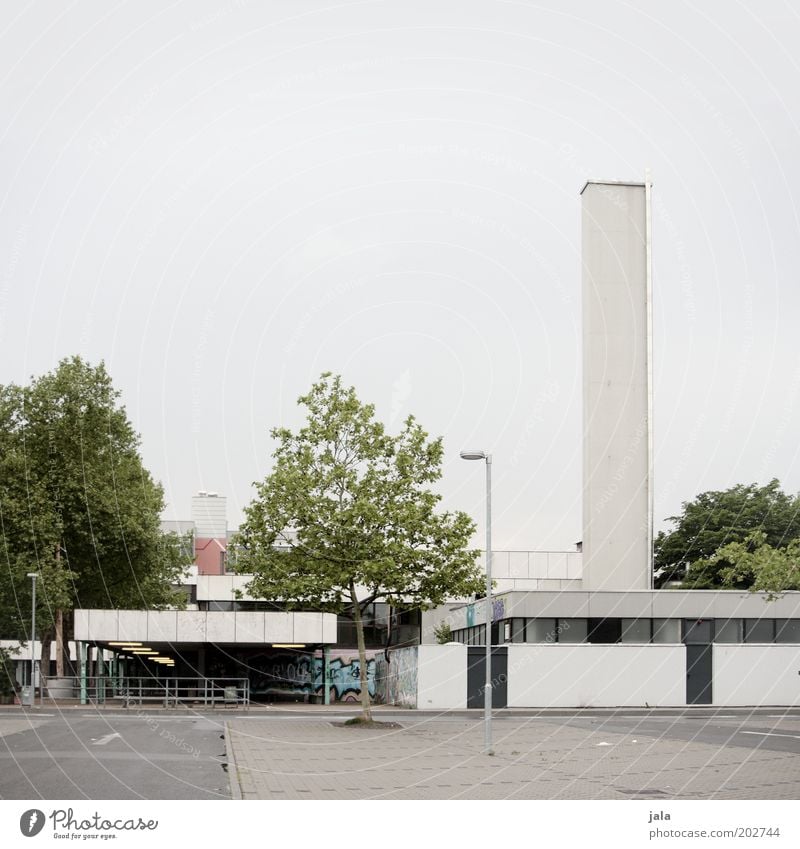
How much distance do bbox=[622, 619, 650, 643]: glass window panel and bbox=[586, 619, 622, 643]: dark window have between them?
20cm

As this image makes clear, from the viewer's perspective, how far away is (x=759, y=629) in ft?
171

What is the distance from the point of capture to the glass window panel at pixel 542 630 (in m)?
50.2

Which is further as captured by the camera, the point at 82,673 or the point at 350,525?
the point at 82,673

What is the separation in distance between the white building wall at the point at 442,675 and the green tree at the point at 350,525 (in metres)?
16.5

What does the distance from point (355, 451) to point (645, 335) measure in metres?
22.8

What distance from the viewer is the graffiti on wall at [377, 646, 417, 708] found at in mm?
50594

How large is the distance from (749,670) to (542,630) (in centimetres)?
854

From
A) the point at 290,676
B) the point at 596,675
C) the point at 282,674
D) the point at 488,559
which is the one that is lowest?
the point at 290,676

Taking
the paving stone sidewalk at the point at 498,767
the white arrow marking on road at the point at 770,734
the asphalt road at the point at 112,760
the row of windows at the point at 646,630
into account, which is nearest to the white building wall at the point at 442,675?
the row of windows at the point at 646,630

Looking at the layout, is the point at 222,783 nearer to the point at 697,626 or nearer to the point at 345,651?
the point at 697,626

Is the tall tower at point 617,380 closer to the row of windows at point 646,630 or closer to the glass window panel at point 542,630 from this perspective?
the row of windows at point 646,630

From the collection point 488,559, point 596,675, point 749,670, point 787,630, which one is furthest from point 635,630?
point 488,559

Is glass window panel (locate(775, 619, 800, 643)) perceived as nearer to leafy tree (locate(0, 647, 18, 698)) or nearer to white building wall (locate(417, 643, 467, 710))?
white building wall (locate(417, 643, 467, 710))
